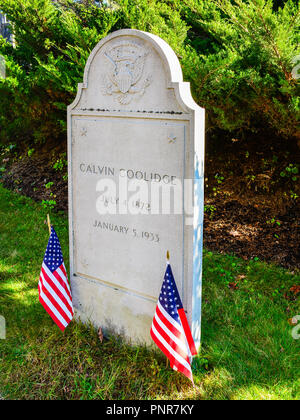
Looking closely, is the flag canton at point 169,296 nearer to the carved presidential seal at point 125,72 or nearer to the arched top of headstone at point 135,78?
the arched top of headstone at point 135,78

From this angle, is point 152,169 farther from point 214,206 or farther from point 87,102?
point 214,206

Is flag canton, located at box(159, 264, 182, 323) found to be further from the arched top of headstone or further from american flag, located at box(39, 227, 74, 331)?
the arched top of headstone

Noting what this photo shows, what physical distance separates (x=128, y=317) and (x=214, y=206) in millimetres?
2662

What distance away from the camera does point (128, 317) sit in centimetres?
372

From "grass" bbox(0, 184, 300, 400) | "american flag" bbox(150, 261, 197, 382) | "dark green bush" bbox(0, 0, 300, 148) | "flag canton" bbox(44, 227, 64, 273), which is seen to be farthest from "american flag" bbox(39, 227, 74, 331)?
"dark green bush" bbox(0, 0, 300, 148)

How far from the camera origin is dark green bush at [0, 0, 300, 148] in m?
4.50

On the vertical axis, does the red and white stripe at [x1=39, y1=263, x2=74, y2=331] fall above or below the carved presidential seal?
below

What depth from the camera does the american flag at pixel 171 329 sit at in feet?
10.2

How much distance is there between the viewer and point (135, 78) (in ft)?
10.8

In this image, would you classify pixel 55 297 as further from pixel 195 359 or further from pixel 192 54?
pixel 192 54

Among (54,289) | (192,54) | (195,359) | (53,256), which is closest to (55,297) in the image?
(54,289)

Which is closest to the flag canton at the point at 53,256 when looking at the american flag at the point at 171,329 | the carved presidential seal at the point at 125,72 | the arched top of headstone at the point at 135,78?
the american flag at the point at 171,329

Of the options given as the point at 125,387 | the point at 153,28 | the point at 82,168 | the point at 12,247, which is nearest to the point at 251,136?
the point at 153,28

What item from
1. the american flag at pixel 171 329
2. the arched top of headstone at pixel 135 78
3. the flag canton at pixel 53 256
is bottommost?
the american flag at pixel 171 329
